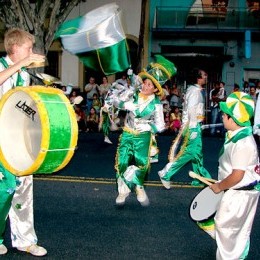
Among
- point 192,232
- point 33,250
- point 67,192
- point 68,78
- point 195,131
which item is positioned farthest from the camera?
point 68,78

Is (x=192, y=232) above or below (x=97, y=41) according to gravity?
below

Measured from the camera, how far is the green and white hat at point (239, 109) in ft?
15.6

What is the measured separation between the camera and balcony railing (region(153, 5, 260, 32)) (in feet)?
79.2

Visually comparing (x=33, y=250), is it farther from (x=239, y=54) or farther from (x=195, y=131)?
(x=239, y=54)

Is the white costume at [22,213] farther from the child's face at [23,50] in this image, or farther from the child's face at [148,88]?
the child's face at [148,88]

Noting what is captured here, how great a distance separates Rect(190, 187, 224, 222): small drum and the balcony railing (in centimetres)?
1944

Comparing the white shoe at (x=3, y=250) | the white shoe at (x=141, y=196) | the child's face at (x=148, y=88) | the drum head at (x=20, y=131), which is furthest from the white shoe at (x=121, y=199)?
the drum head at (x=20, y=131)

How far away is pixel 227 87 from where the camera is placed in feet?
79.8

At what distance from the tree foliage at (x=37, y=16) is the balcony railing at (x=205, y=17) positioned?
5.71 metres

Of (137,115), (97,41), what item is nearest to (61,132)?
(97,41)

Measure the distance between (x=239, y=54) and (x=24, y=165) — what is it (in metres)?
20.4

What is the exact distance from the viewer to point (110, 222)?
654 centimetres

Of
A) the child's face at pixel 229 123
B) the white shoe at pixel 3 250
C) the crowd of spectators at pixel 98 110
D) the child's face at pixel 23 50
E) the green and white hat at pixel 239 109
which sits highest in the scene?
the child's face at pixel 23 50

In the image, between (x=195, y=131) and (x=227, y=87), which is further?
(x=227, y=87)
